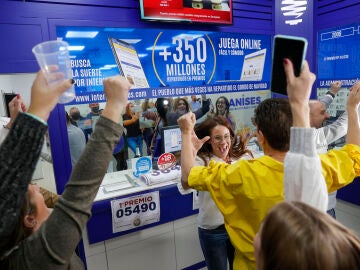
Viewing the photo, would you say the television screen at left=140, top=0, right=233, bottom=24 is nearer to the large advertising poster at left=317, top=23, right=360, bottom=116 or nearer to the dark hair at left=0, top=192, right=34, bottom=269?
the large advertising poster at left=317, top=23, right=360, bottom=116

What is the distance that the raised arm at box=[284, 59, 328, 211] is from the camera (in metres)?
0.92

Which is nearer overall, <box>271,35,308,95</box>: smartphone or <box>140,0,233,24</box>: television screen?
<box>271,35,308,95</box>: smartphone

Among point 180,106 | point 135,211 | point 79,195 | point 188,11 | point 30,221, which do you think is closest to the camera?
point 79,195

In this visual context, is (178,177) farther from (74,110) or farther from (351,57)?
(351,57)

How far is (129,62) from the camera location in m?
2.42

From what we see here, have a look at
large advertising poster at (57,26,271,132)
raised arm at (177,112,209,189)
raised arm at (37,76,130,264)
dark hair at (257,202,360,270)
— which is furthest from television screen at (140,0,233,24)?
dark hair at (257,202,360,270)

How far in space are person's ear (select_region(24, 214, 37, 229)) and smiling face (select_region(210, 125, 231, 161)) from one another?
141cm

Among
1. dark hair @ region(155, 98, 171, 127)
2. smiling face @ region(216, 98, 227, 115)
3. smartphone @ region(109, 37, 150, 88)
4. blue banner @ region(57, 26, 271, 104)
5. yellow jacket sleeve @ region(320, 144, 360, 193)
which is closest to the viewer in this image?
yellow jacket sleeve @ region(320, 144, 360, 193)

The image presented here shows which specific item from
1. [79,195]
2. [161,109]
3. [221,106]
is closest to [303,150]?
[79,195]

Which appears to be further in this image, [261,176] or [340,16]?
[340,16]

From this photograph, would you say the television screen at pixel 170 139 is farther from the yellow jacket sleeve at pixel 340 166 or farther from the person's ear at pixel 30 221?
the person's ear at pixel 30 221

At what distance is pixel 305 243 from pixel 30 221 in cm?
78

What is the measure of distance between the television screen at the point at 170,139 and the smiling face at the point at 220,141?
604 mm

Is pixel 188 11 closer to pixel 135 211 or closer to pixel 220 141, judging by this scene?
pixel 220 141
